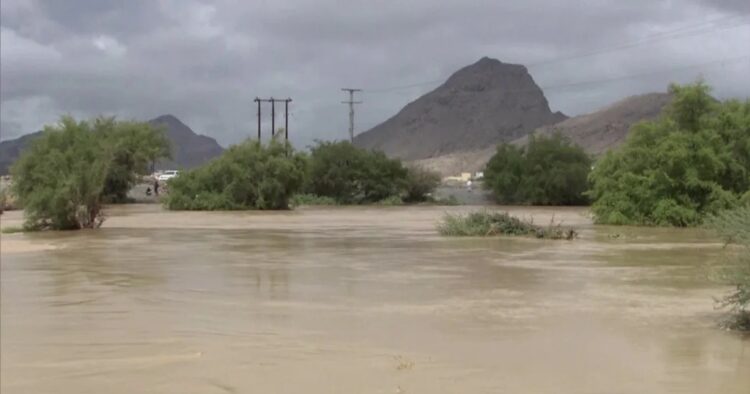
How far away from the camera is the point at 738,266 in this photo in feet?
39.8

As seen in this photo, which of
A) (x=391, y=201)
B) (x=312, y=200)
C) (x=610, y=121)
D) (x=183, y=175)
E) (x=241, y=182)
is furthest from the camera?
(x=610, y=121)

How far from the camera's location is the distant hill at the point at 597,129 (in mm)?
141500

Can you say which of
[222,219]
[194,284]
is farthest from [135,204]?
[194,284]

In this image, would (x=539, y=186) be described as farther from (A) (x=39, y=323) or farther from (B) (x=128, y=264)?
(A) (x=39, y=323)

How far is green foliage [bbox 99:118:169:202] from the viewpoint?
68.2m

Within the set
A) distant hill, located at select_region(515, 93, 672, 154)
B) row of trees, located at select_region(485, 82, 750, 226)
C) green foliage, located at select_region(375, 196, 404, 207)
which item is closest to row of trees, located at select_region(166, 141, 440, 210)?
green foliage, located at select_region(375, 196, 404, 207)

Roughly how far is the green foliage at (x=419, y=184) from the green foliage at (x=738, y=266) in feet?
200

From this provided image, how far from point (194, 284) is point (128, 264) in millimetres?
4822

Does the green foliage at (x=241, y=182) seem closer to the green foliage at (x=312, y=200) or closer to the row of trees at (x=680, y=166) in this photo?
the green foliage at (x=312, y=200)

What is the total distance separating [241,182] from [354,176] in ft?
48.5

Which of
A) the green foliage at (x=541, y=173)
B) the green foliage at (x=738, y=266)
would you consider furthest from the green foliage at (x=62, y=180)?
the green foliage at (x=541, y=173)

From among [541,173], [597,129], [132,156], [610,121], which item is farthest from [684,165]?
[610,121]

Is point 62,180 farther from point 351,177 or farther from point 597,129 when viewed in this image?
point 597,129

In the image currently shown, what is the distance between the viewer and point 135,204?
225 feet
